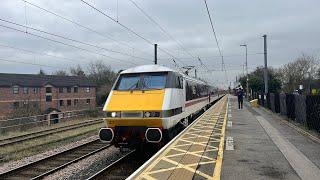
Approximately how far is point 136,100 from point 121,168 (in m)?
2.16

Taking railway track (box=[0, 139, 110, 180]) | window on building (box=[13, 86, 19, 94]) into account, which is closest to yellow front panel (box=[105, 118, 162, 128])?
railway track (box=[0, 139, 110, 180])

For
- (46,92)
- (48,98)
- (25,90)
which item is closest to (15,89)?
(25,90)

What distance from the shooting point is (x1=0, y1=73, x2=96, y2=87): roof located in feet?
247

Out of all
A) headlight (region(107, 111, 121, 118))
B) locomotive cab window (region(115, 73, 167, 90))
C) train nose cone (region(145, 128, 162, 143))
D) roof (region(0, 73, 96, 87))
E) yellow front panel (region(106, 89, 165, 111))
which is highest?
roof (region(0, 73, 96, 87))

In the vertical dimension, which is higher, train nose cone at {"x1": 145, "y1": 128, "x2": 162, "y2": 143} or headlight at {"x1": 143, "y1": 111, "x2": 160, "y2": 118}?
headlight at {"x1": 143, "y1": 111, "x2": 160, "y2": 118}

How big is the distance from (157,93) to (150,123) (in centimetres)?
110

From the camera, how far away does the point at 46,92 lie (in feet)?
274

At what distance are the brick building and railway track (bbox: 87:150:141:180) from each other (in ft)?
190

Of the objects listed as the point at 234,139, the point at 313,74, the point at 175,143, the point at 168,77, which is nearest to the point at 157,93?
the point at 168,77

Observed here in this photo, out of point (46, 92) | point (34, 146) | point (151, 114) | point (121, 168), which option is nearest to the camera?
point (121, 168)

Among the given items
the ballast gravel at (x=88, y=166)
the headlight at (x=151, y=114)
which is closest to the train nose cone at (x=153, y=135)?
the headlight at (x=151, y=114)

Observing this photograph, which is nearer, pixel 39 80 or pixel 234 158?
pixel 234 158

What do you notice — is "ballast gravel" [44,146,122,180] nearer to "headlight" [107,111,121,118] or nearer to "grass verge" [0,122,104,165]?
"headlight" [107,111,121,118]

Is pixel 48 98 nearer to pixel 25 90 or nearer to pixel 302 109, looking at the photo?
pixel 25 90
